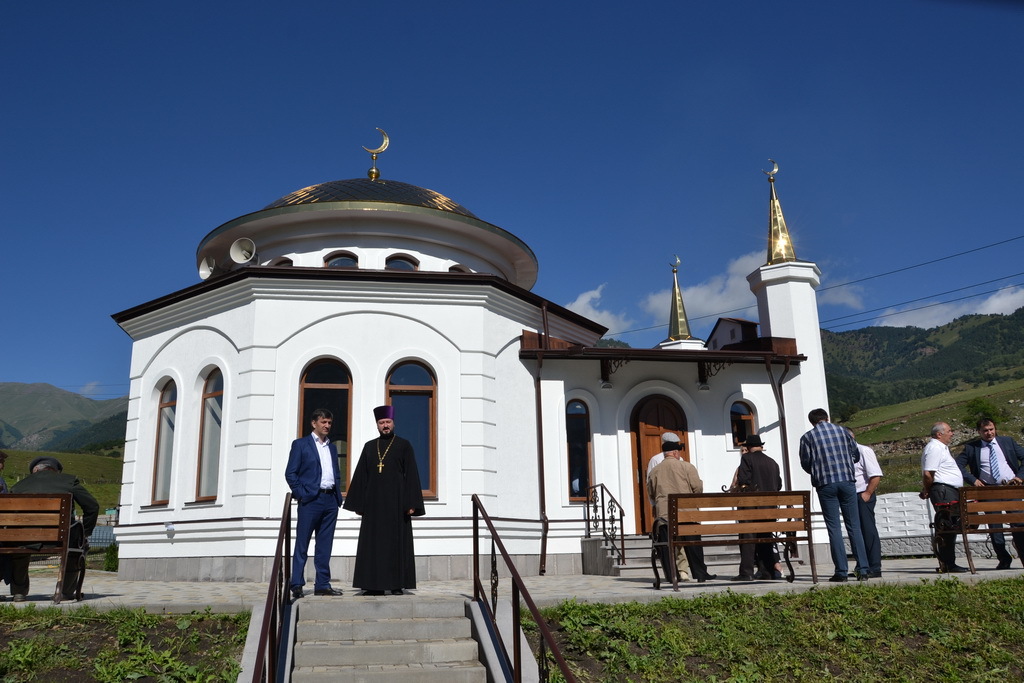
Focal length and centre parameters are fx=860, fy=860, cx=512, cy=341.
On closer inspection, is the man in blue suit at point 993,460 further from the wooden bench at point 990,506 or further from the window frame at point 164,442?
the window frame at point 164,442

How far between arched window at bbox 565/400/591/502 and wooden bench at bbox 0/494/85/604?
8.01 meters

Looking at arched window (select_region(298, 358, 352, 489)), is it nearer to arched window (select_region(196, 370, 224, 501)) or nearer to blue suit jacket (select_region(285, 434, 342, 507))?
arched window (select_region(196, 370, 224, 501))

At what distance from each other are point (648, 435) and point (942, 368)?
181 metres

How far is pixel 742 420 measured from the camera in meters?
15.4

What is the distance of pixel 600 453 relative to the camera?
47.4 ft

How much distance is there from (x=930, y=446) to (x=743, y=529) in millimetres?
2770

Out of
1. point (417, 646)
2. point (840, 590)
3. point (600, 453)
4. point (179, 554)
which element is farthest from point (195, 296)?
point (840, 590)

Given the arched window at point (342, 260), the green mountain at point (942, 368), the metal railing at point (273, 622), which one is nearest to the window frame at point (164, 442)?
the arched window at point (342, 260)

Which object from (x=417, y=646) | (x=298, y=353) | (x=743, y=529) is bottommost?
(x=417, y=646)

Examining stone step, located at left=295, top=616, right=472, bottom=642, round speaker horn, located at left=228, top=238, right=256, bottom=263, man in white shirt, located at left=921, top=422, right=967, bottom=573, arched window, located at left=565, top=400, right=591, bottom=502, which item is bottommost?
stone step, located at left=295, top=616, right=472, bottom=642

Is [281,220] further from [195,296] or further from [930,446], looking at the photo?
[930,446]

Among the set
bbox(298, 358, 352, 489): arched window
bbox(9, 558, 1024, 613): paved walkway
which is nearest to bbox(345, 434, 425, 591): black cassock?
bbox(9, 558, 1024, 613): paved walkway

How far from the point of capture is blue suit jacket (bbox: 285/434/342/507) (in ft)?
27.0

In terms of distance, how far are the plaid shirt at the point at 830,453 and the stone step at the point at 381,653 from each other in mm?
4730
